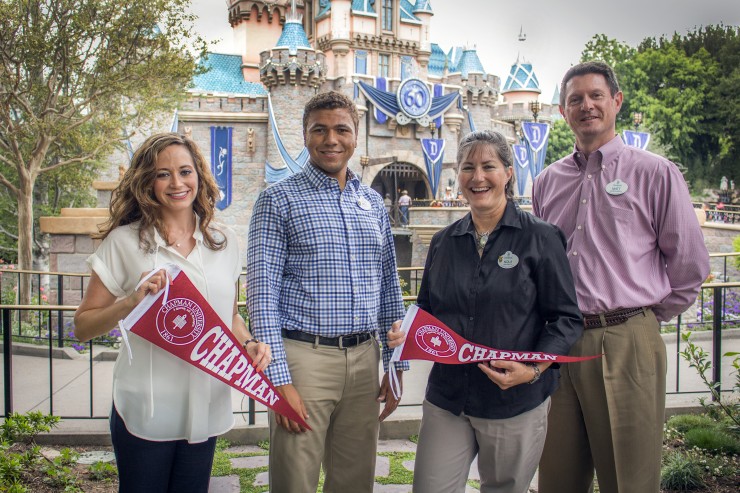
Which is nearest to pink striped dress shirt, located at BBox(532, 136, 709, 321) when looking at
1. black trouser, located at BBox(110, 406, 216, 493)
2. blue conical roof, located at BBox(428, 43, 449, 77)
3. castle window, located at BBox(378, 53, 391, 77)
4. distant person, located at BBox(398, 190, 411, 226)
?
black trouser, located at BBox(110, 406, 216, 493)

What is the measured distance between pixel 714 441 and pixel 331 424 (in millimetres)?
2759

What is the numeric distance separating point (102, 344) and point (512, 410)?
7.19m

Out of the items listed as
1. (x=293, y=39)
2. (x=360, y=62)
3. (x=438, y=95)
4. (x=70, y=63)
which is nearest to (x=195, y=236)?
(x=70, y=63)

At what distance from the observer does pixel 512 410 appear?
241 cm

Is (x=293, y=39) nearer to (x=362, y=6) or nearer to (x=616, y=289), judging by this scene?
(x=362, y=6)

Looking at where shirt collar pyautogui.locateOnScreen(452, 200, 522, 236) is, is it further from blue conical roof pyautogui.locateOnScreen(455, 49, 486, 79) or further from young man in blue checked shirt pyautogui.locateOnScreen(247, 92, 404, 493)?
blue conical roof pyautogui.locateOnScreen(455, 49, 486, 79)

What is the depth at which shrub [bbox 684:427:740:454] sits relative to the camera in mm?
4113

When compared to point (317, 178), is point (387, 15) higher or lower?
higher

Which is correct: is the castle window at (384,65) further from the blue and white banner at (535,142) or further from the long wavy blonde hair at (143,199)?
the long wavy blonde hair at (143,199)

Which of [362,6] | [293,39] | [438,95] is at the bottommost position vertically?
[438,95]

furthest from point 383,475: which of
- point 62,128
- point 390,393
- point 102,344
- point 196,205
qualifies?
point 62,128

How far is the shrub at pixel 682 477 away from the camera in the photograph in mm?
3691

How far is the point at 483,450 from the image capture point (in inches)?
97.0

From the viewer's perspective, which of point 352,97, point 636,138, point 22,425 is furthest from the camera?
point 352,97
